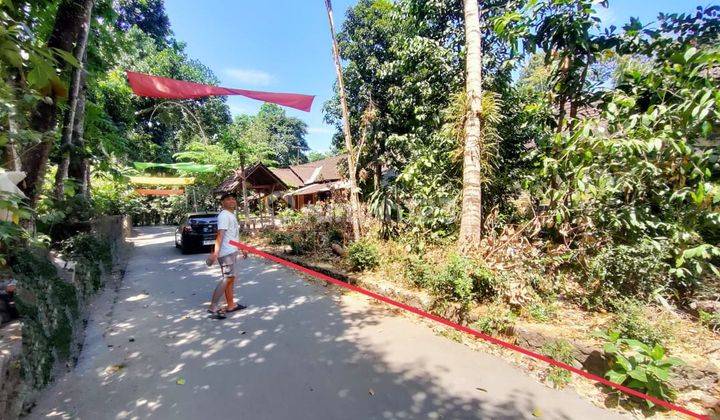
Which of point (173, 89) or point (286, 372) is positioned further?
point (173, 89)

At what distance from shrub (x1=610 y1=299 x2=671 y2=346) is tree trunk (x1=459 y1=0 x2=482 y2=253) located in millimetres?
2089

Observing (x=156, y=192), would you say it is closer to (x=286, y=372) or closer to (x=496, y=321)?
(x=286, y=372)

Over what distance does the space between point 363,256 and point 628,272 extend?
4.07m

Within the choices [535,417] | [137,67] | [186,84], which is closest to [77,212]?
[186,84]

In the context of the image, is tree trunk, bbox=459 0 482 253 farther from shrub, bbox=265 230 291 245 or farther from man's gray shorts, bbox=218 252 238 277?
shrub, bbox=265 230 291 245

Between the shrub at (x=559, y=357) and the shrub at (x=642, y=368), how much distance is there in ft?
1.10

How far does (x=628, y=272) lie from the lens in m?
4.02

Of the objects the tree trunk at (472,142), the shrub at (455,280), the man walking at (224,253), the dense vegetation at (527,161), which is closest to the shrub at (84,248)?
the dense vegetation at (527,161)

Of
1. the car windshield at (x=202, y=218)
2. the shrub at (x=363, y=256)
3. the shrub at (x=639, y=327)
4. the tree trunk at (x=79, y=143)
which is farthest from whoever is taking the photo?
the car windshield at (x=202, y=218)

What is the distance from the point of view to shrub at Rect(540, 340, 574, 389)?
3279 mm

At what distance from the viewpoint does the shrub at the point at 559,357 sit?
3.28m

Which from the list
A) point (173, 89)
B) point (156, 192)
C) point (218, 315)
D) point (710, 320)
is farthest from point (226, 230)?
point (156, 192)

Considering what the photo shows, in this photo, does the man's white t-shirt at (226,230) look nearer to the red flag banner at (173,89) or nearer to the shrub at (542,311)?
the red flag banner at (173,89)

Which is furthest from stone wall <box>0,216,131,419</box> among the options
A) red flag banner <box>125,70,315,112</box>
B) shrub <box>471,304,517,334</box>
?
shrub <box>471,304,517,334</box>
